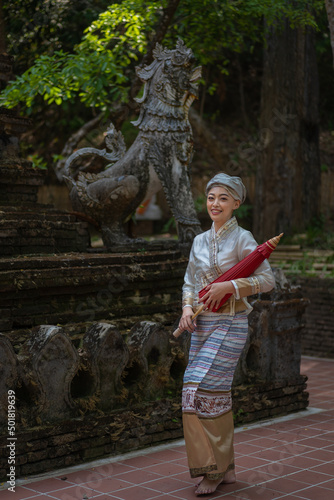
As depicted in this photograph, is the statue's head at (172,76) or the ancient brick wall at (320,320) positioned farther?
the ancient brick wall at (320,320)

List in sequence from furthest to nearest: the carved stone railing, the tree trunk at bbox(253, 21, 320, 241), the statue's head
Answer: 1. the tree trunk at bbox(253, 21, 320, 241)
2. the statue's head
3. the carved stone railing

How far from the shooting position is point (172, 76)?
633 cm

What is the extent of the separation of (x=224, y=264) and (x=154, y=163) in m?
2.51

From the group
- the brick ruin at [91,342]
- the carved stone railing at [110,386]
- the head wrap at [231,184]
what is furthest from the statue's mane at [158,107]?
the head wrap at [231,184]

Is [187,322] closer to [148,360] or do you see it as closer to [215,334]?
[215,334]

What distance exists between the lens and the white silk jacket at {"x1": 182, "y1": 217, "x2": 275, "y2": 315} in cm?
402

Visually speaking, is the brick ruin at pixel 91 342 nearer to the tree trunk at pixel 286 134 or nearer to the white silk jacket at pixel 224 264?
the white silk jacket at pixel 224 264

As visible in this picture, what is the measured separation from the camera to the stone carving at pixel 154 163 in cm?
633

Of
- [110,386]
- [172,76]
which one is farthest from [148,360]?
[172,76]

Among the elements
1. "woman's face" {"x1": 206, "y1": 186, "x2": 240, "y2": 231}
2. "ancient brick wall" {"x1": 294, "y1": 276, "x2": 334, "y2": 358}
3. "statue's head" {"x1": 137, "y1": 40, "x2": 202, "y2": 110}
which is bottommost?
"ancient brick wall" {"x1": 294, "y1": 276, "x2": 334, "y2": 358}

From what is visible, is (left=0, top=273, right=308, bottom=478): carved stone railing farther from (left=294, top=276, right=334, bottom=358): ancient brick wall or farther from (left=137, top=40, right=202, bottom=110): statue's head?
(left=294, top=276, right=334, bottom=358): ancient brick wall

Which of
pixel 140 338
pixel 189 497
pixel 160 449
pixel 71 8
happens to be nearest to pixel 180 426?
pixel 160 449

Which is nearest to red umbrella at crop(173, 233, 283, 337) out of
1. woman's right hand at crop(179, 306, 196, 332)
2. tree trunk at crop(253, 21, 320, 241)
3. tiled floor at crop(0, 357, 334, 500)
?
woman's right hand at crop(179, 306, 196, 332)

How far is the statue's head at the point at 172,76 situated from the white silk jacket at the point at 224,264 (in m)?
2.55
